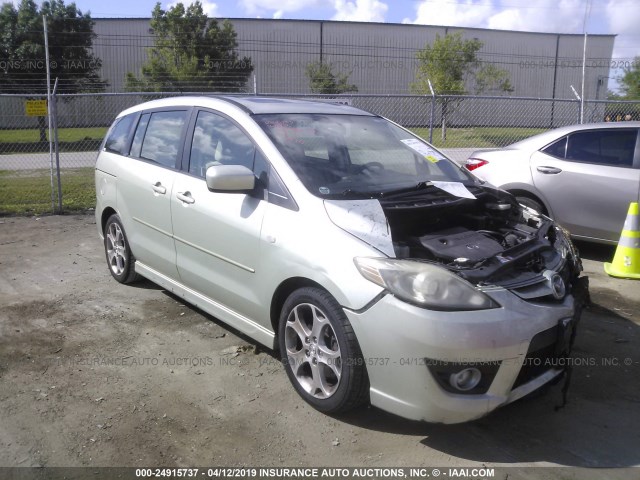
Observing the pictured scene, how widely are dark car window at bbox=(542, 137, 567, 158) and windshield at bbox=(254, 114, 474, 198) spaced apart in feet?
9.10

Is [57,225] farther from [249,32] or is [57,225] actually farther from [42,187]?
[249,32]

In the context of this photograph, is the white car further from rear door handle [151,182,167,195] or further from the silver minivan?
rear door handle [151,182,167,195]

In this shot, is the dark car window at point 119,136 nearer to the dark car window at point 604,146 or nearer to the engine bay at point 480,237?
the engine bay at point 480,237

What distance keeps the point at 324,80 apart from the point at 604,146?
2121 centimetres

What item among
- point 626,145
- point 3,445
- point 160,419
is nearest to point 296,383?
point 160,419

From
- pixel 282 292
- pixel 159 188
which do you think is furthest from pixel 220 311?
pixel 159 188

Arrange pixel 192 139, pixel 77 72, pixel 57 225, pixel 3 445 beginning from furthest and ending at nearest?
pixel 77 72 < pixel 57 225 < pixel 192 139 < pixel 3 445

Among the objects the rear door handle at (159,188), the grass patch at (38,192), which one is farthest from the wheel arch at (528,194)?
the grass patch at (38,192)

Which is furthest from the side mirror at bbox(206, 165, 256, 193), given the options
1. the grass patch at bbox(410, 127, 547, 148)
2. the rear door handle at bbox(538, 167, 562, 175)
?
the grass patch at bbox(410, 127, 547, 148)

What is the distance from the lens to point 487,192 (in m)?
4.09

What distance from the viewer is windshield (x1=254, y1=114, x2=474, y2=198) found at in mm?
3746

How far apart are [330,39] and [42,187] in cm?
2615

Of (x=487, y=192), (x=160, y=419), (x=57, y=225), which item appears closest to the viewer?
(x=160, y=419)

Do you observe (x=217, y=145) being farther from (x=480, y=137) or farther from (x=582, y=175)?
(x=480, y=137)
